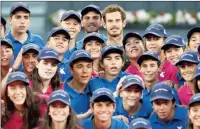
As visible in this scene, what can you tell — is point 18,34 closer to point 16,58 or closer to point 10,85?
point 16,58

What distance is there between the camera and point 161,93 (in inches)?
503

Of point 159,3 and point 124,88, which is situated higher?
point 159,3

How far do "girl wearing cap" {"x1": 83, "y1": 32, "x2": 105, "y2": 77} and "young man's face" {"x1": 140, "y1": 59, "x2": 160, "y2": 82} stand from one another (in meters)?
0.71

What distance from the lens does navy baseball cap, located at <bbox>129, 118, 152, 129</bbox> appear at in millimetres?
12047

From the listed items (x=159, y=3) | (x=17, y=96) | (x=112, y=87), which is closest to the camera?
(x=17, y=96)

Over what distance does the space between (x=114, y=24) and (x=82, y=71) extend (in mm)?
1450

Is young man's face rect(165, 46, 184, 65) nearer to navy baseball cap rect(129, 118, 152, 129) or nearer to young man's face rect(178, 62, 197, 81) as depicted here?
young man's face rect(178, 62, 197, 81)

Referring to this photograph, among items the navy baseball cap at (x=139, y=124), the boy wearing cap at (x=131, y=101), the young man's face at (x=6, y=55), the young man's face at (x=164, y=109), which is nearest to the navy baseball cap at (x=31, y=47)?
the young man's face at (x=6, y=55)

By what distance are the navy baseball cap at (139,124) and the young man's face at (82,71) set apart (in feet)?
4.36

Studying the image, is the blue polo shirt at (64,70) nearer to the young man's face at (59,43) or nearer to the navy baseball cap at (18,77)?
the young man's face at (59,43)

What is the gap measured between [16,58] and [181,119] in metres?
2.41

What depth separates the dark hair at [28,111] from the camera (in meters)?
12.5

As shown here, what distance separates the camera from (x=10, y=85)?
1259cm

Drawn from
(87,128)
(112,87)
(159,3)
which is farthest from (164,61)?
(159,3)
